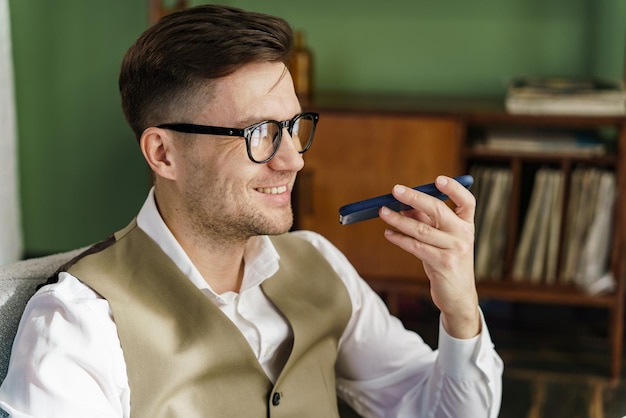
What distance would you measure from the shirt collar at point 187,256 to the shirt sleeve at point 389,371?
140 mm

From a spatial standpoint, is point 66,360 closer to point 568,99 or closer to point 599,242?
point 568,99

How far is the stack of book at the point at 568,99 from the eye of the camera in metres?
2.59

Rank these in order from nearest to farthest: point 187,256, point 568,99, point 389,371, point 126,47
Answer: point 187,256, point 389,371, point 568,99, point 126,47

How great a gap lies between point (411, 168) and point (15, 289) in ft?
5.37

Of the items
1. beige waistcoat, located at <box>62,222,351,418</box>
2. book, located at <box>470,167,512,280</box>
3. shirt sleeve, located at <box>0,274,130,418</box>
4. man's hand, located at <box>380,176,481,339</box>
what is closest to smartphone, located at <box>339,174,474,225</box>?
man's hand, located at <box>380,176,481,339</box>

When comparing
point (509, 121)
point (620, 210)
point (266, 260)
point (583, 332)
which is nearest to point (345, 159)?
point (509, 121)

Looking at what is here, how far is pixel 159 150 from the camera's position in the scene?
51.9 inches

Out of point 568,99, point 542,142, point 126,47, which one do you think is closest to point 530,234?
point 542,142

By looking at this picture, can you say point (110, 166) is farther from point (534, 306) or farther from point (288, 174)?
point (288, 174)

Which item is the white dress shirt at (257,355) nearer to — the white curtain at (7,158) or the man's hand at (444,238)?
the man's hand at (444,238)

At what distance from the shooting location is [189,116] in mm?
1281

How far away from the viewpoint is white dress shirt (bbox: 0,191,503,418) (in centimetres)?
106

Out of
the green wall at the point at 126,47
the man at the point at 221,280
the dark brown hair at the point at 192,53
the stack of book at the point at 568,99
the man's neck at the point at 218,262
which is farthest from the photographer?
the green wall at the point at 126,47

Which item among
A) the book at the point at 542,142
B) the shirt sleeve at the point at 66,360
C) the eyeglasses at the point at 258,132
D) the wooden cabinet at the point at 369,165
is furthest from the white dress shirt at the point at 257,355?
the book at the point at 542,142
